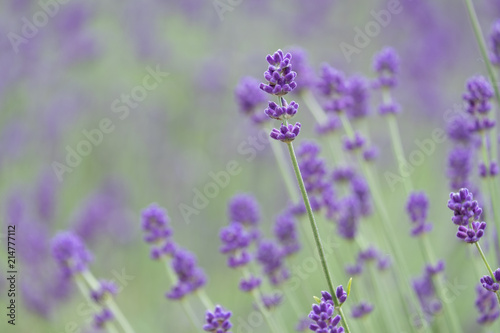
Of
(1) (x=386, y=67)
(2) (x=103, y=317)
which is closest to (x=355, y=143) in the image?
(1) (x=386, y=67)

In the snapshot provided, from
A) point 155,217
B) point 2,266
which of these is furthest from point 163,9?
point 155,217

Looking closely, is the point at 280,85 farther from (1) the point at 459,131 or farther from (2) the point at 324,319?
(1) the point at 459,131

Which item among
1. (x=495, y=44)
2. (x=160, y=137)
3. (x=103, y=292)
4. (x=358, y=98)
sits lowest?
(x=103, y=292)

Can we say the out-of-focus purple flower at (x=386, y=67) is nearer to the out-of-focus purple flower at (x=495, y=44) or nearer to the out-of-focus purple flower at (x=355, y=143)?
the out-of-focus purple flower at (x=355, y=143)

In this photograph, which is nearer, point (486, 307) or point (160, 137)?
point (486, 307)

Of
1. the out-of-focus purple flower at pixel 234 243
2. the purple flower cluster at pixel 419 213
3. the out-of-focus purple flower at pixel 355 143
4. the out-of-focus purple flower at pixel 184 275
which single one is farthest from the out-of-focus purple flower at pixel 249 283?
the out-of-focus purple flower at pixel 355 143

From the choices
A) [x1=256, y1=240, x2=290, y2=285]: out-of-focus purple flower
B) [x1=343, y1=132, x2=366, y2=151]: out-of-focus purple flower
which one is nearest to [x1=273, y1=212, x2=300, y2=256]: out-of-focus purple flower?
[x1=256, y1=240, x2=290, y2=285]: out-of-focus purple flower

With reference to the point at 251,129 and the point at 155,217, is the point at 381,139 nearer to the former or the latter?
the point at 251,129
